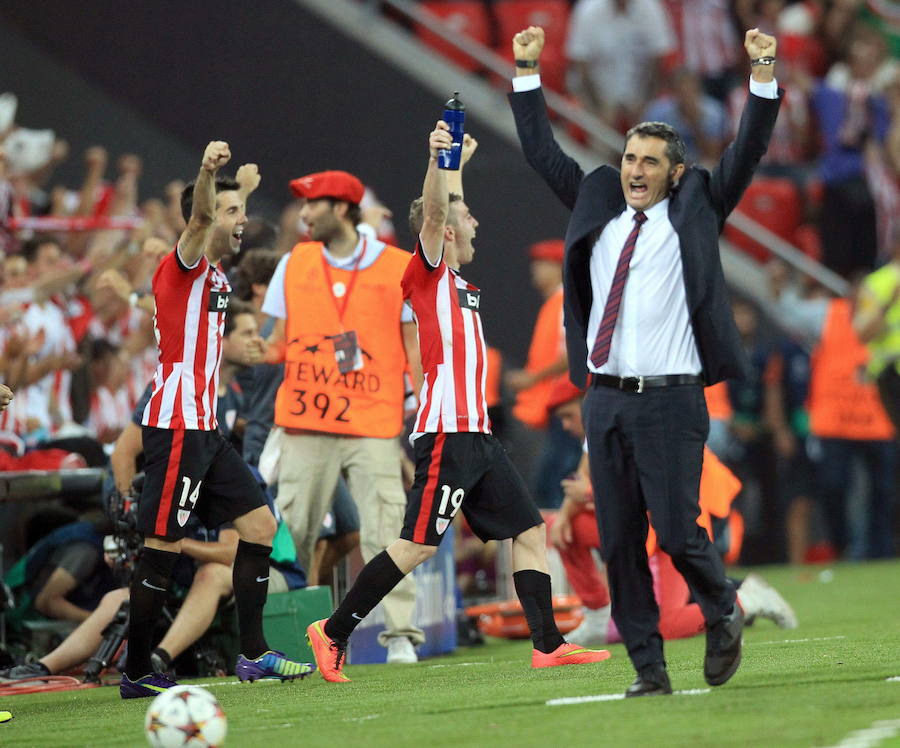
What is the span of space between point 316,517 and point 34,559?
1636 millimetres

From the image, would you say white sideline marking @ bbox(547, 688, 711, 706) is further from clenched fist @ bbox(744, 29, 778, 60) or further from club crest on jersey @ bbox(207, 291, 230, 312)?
club crest on jersey @ bbox(207, 291, 230, 312)

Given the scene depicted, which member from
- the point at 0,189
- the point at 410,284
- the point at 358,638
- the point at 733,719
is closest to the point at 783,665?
the point at 733,719

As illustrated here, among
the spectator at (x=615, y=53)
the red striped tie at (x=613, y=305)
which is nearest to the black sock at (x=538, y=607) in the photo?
the red striped tie at (x=613, y=305)

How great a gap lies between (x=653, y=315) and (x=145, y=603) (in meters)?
2.68

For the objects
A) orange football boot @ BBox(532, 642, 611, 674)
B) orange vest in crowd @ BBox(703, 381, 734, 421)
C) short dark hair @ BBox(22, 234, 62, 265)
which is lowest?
orange football boot @ BBox(532, 642, 611, 674)

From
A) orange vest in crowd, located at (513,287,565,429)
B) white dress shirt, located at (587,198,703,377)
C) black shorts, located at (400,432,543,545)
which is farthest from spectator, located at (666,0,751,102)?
white dress shirt, located at (587,198,703,377)

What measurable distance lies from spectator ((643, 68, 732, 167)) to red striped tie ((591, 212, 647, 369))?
34.2 feet

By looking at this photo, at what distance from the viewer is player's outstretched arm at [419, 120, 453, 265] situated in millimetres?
6879

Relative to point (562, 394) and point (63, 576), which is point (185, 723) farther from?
point (562, 394)

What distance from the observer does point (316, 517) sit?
8.87 metres

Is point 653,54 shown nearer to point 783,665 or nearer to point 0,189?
point 0,189

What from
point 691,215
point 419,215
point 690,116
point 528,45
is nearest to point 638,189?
point 691,215

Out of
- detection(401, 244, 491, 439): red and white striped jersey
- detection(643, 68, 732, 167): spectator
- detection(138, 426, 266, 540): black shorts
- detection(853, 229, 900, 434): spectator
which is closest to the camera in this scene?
detection(138, 426, 266, 540): black shorts

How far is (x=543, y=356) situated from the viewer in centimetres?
1255
